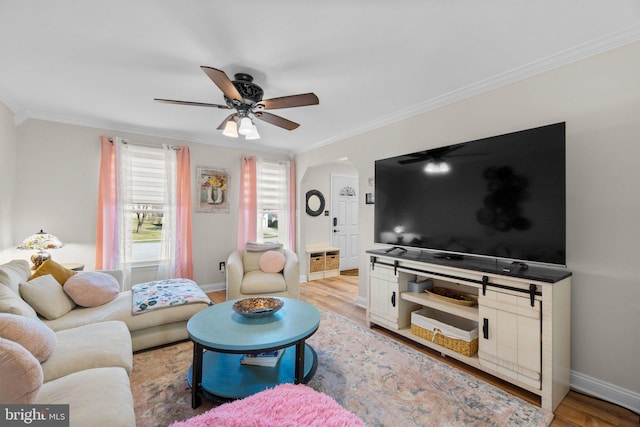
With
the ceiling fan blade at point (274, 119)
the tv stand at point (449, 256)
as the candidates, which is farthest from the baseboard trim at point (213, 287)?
the tv stand at point (449, 256)

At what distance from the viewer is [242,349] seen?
168cm

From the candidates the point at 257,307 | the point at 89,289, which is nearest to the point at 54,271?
the point at 89,289

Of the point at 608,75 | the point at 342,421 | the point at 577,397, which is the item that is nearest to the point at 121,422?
the point at 342,421

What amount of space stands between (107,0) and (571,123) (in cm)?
319

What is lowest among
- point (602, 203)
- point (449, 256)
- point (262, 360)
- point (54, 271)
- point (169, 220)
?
point (262, 360)

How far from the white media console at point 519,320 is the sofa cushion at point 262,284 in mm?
1779

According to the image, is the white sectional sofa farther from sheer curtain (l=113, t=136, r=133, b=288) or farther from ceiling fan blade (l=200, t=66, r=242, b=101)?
ceiling fan blade (l=200, t=66, r=242, b=101)

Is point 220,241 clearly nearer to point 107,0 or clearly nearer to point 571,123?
point 107,0

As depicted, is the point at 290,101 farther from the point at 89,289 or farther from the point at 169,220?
the point at 169,220

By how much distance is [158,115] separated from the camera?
338 centimetres

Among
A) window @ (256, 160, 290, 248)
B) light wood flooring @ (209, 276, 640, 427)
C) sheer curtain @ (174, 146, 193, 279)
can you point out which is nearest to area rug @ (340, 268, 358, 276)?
window @ (256, 160, 290, 248)

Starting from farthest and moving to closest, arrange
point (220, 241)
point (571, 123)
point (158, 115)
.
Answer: point (220, 241) → point (158, 115) → point (571, 123)

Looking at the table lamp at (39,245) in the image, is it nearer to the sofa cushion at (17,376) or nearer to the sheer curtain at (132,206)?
the sheer curtain at (132,206)

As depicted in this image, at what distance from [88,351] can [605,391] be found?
3390mm
